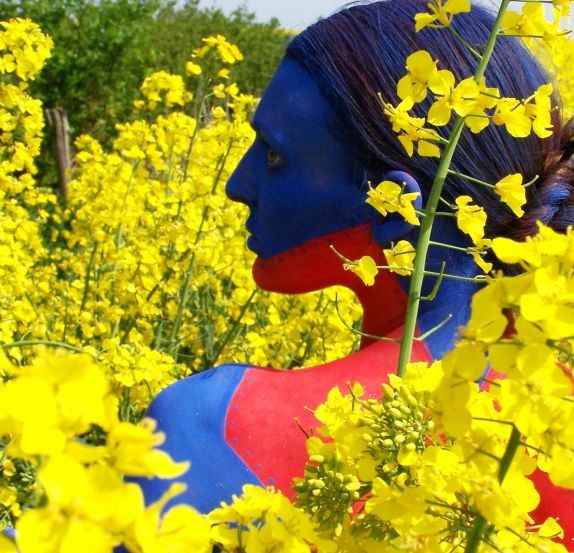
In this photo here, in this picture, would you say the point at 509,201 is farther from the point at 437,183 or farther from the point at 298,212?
the point at 298,212

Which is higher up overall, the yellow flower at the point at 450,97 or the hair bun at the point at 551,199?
the yellow flower at the point at 450,97

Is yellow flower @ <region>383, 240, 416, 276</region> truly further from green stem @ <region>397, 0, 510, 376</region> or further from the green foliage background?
the green foliage background

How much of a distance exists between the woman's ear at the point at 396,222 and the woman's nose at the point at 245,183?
20 cm

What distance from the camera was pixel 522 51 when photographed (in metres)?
1.36

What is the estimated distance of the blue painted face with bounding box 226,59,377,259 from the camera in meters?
1.28

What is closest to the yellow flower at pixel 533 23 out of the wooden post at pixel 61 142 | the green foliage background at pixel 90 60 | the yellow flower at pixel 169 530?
the yellow flower at pixel 169 530

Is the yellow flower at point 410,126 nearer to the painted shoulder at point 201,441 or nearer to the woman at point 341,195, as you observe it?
the woman at point 341,195

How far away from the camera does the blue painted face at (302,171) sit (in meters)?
1.28

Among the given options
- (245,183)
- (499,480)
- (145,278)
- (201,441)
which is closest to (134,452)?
(499,480)

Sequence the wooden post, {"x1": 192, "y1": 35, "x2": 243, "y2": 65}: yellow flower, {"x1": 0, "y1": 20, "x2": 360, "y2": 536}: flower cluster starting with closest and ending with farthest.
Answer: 1. {"x1": 0, "y1": 20, "x2": 360, "y2": 536}: flower cluster
2. {"x1": 192, "y1": 35, "x2": 243, "y2": 65}: yellow flower
3. the wooden post

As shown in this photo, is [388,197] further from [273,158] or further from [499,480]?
[499,480]

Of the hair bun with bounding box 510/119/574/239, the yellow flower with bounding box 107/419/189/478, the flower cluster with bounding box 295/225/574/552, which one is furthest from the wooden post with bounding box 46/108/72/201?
the yellow flower with bounding box 107/419/189/478

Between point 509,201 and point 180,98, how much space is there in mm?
2194

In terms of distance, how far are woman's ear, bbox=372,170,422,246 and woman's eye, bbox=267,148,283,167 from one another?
0.15 m
